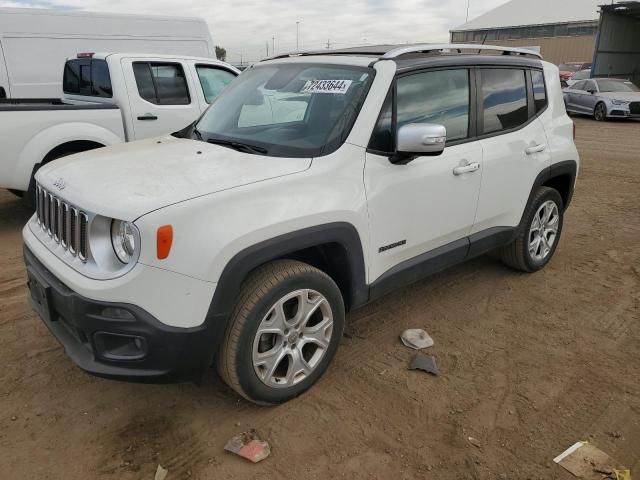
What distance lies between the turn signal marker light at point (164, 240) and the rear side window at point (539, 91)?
3306mm

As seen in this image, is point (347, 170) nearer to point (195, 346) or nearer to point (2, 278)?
point (195, 346)

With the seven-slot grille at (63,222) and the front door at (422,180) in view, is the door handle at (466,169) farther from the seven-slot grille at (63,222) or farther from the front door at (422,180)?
the seven-slot grille at (63,222)

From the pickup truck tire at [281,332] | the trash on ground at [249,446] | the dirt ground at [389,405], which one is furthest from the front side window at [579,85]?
the trash on ground at [249,446]

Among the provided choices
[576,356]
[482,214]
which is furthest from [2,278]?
[576,356]

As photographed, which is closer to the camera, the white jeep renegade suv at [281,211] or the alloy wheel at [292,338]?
the white jeep renegade suv at [281,211]

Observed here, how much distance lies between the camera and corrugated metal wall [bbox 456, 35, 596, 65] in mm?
42062

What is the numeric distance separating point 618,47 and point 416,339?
27.7 metres

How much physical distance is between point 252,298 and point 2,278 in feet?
10.1

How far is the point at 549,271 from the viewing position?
4836mm

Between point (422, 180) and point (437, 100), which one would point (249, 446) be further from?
point (437, 100)

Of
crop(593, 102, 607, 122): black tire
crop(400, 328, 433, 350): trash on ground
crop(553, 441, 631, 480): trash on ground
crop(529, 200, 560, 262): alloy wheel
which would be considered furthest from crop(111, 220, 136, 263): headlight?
crop(593, 102, 607, 122): black tire

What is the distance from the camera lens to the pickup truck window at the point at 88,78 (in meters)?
6.65

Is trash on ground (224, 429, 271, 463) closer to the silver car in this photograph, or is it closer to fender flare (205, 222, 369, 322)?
fender flare (205, 222, 369, 322)

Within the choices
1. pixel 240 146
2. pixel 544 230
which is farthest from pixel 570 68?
pixel 240 146
